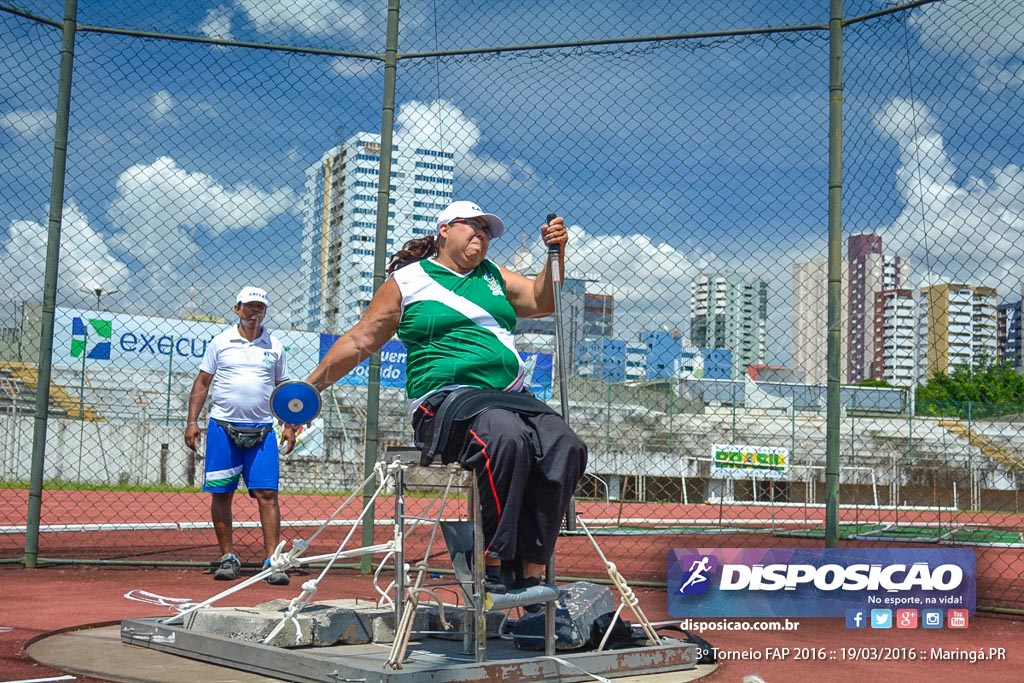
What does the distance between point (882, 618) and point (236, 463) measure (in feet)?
13.1

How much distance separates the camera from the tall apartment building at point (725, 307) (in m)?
6.73

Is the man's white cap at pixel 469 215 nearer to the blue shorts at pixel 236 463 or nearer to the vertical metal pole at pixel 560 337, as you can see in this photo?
the vertical metal pole at pixel 560 337

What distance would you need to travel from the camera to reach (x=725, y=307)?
34.4 feet

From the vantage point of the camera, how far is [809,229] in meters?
6.34

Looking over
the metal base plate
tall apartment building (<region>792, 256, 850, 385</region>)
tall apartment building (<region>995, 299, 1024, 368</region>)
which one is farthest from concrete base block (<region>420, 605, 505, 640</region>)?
tall apartment building (<region>995, 299, 1024, 368</region>)

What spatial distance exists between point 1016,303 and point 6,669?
565 centimetres

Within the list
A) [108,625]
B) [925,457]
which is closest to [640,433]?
[925,457]

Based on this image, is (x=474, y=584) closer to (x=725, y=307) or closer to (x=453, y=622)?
(x=453, y=622)

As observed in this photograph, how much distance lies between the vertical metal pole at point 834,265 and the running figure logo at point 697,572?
4.02 feet

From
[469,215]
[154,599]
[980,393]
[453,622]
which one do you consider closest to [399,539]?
[453,622]

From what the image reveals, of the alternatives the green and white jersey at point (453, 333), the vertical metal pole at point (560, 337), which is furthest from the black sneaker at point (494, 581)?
the green and white jersey at point (453, 333)

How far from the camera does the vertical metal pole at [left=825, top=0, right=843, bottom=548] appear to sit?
621cm

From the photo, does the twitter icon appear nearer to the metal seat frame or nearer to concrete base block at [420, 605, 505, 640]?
concrete base block at [420, 605, 505, 640]

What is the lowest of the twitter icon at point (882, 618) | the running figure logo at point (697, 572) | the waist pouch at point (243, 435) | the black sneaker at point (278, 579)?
the black sneaker at point (278, 579)
